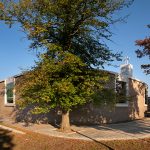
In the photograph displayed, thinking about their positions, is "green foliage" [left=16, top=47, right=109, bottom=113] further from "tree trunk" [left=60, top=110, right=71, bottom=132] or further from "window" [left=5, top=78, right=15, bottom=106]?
"window" [left=5, top=78, right=15, bottom=106]

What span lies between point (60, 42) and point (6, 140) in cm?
549

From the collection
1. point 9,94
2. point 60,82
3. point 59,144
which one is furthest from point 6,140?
point 9,94

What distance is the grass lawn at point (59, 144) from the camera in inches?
518

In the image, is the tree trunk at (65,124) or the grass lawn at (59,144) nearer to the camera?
the grass lawn at (59,144)

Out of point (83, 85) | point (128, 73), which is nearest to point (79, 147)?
point (83, 85)

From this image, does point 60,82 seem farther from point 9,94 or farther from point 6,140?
point 9,94

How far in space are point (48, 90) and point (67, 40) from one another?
2948mm

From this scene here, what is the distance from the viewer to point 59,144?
14180 mm

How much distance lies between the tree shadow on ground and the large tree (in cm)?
195

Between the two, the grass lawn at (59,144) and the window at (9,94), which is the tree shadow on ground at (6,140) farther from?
the window at (9,94)

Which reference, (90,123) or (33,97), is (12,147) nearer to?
(33,97)

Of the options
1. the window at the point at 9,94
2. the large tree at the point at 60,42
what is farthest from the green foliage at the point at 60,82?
the window at the point at 9,94

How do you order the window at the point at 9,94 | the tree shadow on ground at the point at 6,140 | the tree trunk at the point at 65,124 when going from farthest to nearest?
the window at the point at 9,94, the tree trunk at the point at 65,124, the tree shadow on ground at the point at 6,140

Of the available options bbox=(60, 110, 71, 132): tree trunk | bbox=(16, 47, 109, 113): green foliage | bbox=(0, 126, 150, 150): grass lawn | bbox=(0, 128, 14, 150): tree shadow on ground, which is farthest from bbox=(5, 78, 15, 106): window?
bbox=(0, 126, 150, 150): grass lawn
